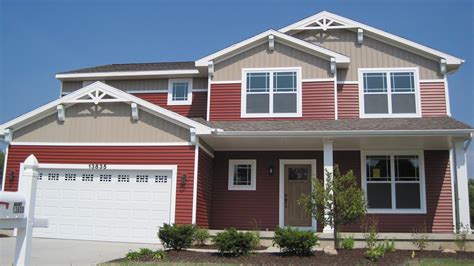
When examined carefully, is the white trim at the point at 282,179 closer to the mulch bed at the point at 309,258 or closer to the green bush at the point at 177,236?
the mulch bed at the point at 309,258

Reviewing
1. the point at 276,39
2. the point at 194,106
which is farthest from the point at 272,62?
the point at 194,106

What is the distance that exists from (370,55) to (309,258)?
907 centimetres

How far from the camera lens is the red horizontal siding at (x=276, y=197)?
50.9 ft

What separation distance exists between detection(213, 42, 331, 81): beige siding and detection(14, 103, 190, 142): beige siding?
3297mm

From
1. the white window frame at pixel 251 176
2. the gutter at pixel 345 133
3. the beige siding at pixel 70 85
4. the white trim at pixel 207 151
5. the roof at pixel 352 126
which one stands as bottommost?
the white window frame at pixel 251 176

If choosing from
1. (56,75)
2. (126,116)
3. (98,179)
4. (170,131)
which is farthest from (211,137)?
(56,75)

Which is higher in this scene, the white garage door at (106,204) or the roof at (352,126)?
the roof at (352,126)

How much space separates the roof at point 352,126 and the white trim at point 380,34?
2.24 metres

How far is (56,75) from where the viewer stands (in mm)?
19062

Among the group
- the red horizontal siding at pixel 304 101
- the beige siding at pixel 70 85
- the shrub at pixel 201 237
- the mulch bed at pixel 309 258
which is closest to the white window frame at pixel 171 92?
the red horizontal siding at pixel 304 101

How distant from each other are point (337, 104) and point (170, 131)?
229 inches

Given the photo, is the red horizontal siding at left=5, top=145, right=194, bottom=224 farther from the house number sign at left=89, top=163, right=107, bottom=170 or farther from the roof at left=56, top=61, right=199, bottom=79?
the roof at left=56, top=61, right=199, bottom=79

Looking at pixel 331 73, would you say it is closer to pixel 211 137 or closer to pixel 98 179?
pixel 211 137

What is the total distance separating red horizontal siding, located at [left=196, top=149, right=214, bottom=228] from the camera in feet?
48.0
